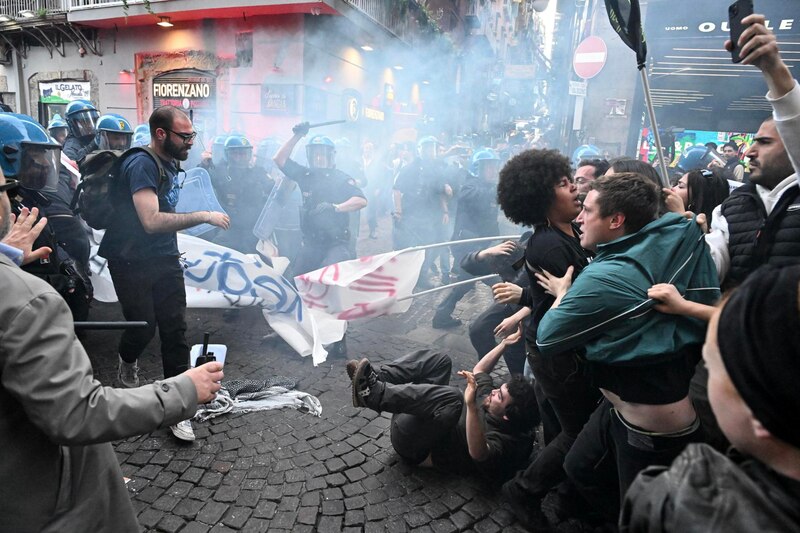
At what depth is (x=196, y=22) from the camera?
41.5 feet

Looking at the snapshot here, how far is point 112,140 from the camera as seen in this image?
5570 mm

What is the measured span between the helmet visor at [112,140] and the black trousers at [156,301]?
289 centimetres

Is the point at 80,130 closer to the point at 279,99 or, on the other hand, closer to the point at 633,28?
the point at 633,28

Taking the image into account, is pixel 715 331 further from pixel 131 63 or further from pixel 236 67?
pixel 131 63

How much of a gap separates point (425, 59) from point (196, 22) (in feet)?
29.8

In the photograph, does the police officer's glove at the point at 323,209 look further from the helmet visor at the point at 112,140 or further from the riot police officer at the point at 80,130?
the riot police officer at the point at 80,130

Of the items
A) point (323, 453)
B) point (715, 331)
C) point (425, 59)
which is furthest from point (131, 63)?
point (715, 331)

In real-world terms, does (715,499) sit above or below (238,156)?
below

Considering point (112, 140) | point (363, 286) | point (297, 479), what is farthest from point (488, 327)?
point (112, 140)

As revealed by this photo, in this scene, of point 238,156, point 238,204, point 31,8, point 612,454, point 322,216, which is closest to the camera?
point 612,454

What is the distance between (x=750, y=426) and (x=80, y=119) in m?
7.10

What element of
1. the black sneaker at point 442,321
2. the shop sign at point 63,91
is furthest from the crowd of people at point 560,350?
the shop sign at point 63,91

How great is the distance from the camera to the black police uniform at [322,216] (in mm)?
5305

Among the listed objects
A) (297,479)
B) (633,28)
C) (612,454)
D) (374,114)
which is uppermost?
(374,114)
